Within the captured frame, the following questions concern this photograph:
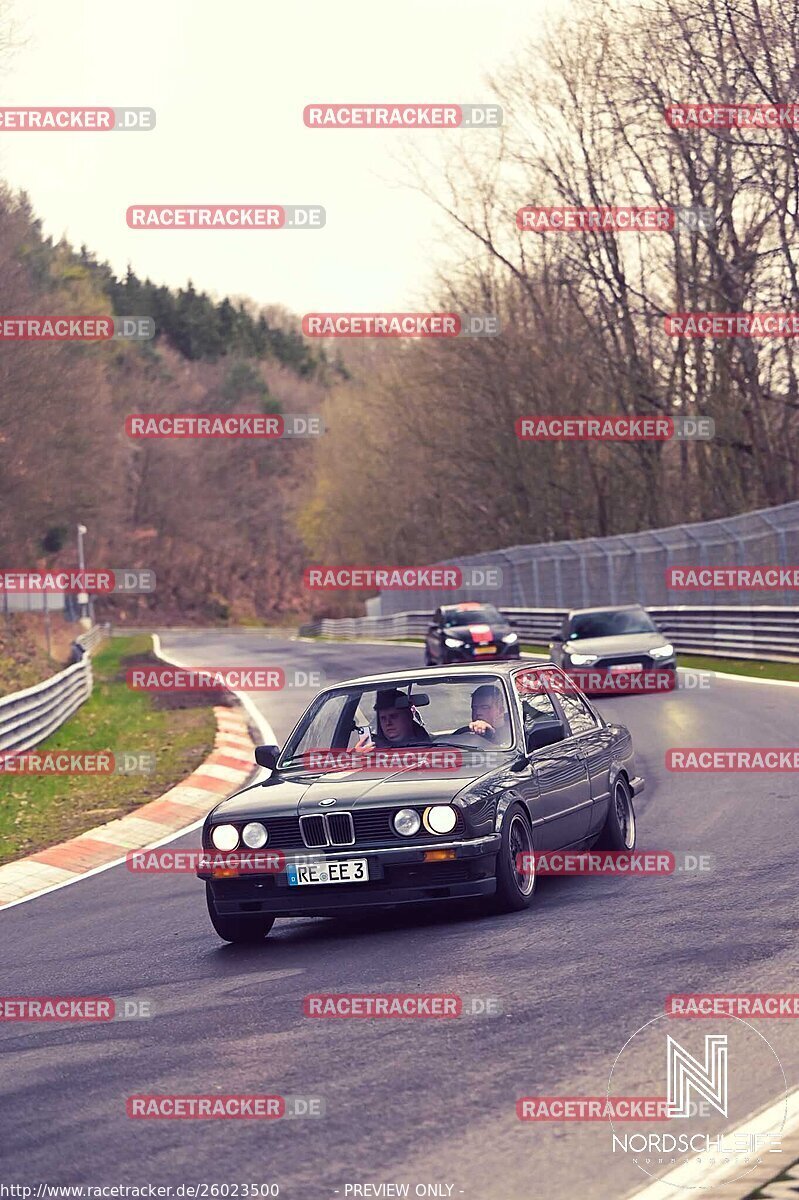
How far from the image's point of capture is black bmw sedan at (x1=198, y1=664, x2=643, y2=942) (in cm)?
845

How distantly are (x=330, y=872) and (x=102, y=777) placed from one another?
37.1 feet

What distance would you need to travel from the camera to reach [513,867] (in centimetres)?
875

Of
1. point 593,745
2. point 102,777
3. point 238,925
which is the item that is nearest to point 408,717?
point 593,745

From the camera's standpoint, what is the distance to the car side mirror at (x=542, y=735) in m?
9.70

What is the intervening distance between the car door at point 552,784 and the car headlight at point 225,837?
160 cm

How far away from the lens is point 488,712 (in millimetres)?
9750

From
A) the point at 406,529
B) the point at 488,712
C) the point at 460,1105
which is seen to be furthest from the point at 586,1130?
the point at 406,529
